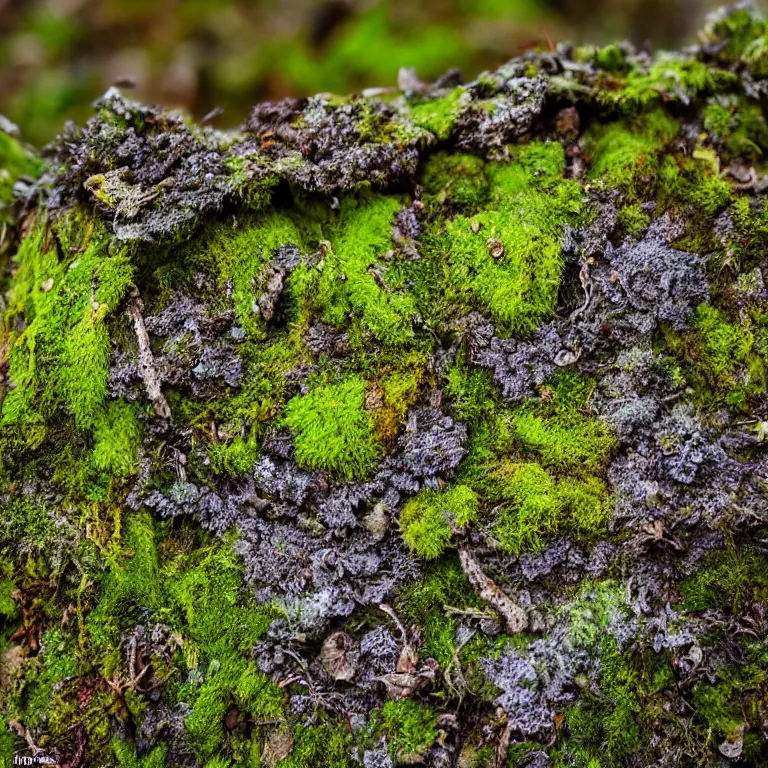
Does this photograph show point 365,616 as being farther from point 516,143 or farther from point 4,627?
point 516,143

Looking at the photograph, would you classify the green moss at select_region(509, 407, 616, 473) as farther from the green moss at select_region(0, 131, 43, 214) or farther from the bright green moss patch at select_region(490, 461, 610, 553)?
the green moss at select_region(0, 131, 43, 214)

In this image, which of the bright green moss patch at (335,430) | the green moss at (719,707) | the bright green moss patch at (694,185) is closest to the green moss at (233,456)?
the bright green moss patch at (335,430)

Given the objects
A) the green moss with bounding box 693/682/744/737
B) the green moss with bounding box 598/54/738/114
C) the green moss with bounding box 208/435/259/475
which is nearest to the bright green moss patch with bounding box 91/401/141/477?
the green moss with bounding box 208/435/259/475

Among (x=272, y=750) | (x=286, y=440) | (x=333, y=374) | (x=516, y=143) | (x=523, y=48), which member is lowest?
(x=272, y=750)

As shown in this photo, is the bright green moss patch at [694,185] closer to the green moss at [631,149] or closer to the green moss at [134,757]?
the green moss at [631,149]

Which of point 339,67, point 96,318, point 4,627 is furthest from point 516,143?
point 339,67

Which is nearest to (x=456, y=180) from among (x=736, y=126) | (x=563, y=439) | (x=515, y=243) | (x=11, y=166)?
(x=515, y=243)
